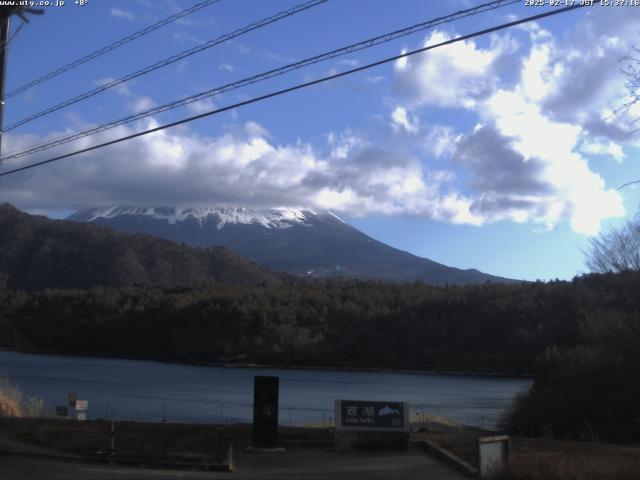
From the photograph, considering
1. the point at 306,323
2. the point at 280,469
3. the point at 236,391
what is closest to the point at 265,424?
the point at 280,469

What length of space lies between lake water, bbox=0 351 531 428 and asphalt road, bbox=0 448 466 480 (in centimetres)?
1872

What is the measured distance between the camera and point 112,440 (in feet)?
53.0

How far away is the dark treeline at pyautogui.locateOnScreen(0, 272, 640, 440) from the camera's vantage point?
336 ft

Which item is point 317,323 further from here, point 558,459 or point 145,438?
point 558,459

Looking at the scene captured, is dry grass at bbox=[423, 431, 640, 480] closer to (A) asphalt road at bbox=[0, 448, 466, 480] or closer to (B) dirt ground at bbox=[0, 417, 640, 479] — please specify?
(B) dirt ground at bbox=[0, 417, 640, 479]

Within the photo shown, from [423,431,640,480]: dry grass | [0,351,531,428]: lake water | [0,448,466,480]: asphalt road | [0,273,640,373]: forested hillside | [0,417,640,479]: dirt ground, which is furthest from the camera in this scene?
[0,273,640,373]: forested hillside

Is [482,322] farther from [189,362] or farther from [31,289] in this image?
[31,289]

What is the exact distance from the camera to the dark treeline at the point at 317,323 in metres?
102

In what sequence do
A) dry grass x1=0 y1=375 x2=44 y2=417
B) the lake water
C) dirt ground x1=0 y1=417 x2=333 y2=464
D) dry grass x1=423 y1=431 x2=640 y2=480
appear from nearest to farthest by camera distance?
1. dry grass x1=423 y1=431 x2=640 y2=480
2. dirt ground x1=0 y1=417 x2=333 y2=464
3. dry grass x1=0 y1=375 x2=44 y2=417
4. the lake water

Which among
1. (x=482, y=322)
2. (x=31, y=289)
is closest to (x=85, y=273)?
(x=31, y=289)

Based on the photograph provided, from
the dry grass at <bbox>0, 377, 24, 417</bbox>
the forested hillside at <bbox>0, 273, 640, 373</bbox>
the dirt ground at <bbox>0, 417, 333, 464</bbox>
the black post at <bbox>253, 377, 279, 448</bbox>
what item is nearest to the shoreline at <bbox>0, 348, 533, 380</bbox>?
the forested hillside at <bbox>0, 273, 640, 373</bbox>

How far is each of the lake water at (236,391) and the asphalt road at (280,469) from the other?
18718mm

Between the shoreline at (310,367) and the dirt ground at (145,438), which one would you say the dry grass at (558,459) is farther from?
the shoreline at (310,367)

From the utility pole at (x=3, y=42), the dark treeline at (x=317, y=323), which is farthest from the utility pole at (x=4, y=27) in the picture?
the dark treeline at (x=317, y=323)
